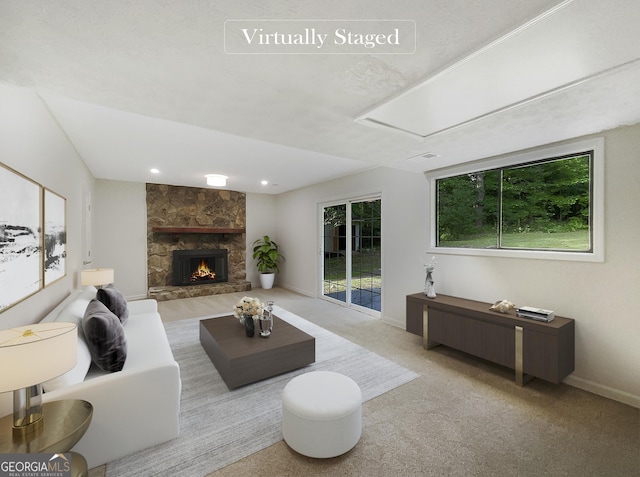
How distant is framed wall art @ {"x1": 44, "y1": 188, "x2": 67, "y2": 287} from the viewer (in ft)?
7.14

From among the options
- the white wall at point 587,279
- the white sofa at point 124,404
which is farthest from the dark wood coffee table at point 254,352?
the white wall at point 587,279

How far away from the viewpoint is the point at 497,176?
3.23m

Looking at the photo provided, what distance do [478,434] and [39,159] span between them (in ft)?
12.6

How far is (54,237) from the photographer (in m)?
2.40

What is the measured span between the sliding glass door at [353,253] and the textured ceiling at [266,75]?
2.20 metres

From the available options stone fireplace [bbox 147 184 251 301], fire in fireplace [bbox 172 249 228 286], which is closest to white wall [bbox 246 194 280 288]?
stone fireplace [bbox 147 184 251 301]

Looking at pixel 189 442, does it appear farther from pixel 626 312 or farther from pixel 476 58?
pixel 626 312

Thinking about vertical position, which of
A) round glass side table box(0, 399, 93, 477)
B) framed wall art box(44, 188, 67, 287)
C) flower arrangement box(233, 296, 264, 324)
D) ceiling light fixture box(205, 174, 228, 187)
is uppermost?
ceiling light fixture box(205, 174, 228, 187)

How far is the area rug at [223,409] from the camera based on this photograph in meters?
1.70

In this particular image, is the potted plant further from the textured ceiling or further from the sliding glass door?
the textured ceiling

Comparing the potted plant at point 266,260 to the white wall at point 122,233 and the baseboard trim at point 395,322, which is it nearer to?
the white wall at point 122,233

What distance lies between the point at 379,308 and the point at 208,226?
4.50m

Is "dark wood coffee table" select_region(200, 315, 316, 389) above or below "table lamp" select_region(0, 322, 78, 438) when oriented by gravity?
below

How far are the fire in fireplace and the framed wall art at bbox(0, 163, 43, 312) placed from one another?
448cm
